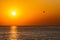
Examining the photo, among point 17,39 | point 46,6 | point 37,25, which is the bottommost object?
point 17,39

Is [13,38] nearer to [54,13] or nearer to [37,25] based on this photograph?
[37,25]

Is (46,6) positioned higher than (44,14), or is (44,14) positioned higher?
(46,6)

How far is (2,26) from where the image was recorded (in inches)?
108

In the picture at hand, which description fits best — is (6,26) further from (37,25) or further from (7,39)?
(7,39)

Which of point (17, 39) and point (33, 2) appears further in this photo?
point (33, 2)

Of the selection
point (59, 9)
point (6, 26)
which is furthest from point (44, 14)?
point (6, 26)

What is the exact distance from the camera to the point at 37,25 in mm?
2809

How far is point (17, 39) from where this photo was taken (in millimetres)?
1758

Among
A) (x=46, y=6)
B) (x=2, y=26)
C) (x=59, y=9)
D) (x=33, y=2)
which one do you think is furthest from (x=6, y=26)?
(x=59, y=9)

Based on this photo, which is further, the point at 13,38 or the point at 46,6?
the point at 46,6

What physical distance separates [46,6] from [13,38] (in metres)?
1.25

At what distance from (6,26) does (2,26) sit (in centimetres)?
9

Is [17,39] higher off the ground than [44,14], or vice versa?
[44,14]

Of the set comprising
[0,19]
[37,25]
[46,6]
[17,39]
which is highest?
[46,6]
